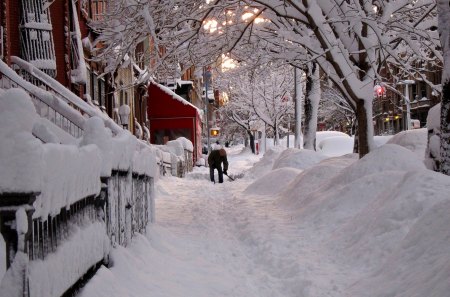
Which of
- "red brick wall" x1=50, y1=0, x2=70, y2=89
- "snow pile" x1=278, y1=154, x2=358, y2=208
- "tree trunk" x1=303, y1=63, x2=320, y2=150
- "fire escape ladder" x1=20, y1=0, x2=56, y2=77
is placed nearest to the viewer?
"snow pile" x1=278, y1=154, x2=358, y2=208

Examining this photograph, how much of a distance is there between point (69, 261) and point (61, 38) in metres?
12.7

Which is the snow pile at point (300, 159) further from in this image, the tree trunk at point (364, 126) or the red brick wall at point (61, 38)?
the red brick wall at point (61, 38)

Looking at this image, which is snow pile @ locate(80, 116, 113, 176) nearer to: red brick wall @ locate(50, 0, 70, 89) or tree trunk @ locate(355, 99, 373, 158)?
tree trunk @ locate(355, 99, 373, 158)

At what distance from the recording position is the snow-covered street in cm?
534

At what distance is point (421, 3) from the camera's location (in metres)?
13.3

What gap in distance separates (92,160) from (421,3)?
35.8ft

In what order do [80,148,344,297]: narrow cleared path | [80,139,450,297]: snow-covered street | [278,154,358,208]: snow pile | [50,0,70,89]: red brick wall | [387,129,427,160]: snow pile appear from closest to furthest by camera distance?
[80,139,450,297]: snow-covered street
[80,148,344,297]: narrow cleared path
[278,154,358,208]: snow pile
[50,0,70,89]: red brick wall
[387,129,427,160]: snow pile

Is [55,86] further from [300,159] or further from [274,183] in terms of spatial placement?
[300,159]

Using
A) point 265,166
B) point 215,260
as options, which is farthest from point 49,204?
point 265,166

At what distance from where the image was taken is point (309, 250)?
25.7 ft

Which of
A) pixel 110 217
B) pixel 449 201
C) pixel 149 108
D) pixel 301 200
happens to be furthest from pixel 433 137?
pixel 149 108

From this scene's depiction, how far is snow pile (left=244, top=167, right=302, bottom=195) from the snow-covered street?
423 centimetres

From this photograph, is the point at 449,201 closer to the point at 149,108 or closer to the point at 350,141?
the point at 350,141

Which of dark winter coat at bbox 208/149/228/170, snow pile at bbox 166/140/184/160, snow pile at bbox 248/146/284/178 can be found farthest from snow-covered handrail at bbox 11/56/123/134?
snow pile at bbox 166/140/184/160
